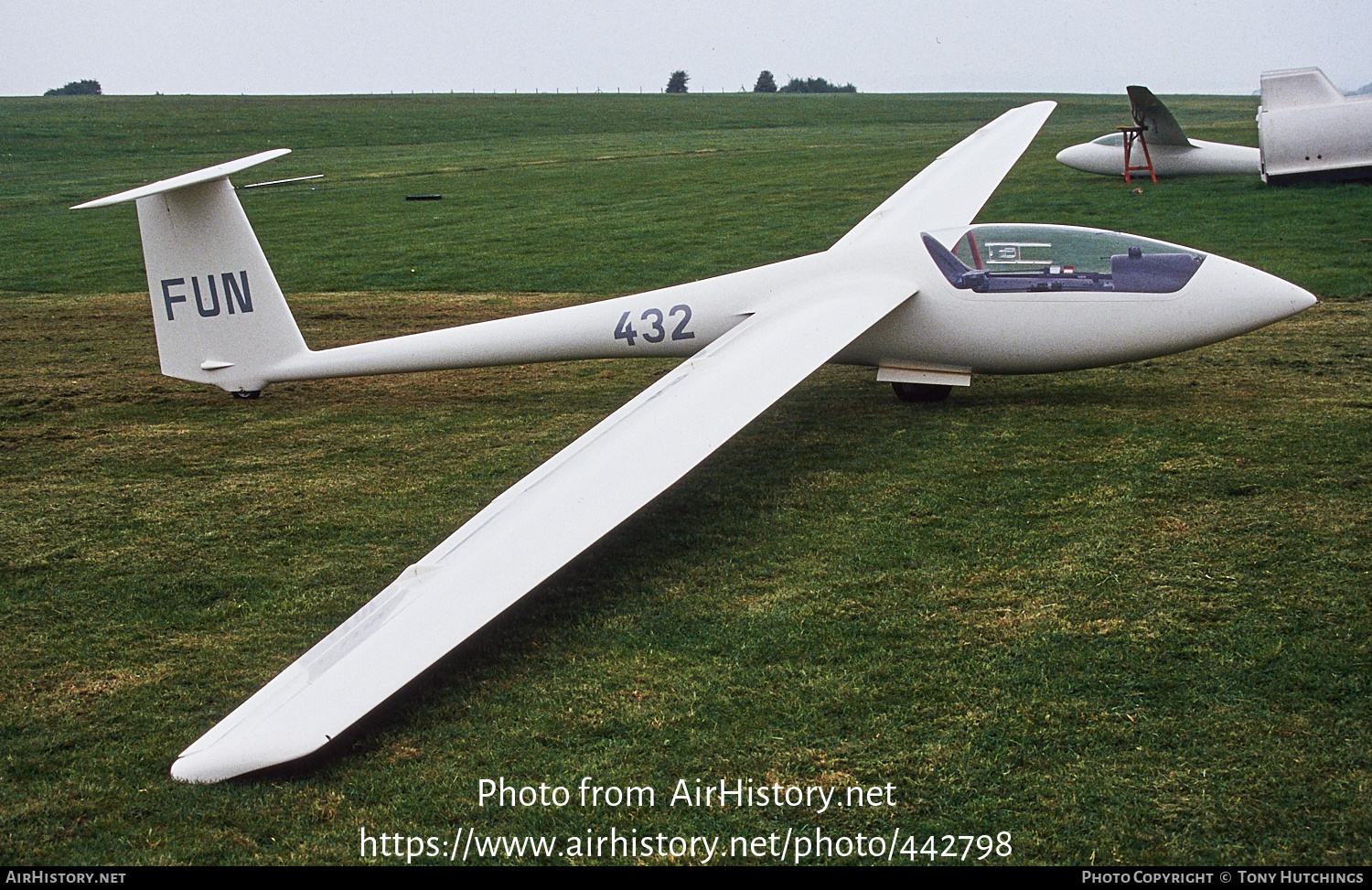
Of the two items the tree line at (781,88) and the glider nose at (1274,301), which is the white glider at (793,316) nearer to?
the glider nose at (1274,301)

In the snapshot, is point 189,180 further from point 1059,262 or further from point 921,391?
point 1059,262

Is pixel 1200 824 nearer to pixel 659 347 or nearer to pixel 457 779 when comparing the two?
pixel 457 779

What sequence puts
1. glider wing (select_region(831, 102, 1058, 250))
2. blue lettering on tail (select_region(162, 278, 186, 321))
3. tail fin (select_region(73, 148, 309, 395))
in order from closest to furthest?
tail fin (select_region(73, 148, 309, 395)) → blue lettering on tail (select_region(162, 278, 186, 321)) → glider wing (select_region(831, 102, 1058, 250))

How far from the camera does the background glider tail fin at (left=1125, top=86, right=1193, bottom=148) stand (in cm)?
2488

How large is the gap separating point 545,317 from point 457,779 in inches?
252

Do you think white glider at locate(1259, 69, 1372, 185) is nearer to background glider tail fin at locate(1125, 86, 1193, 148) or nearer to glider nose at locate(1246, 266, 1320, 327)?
background glider tail fin at locate(1125, 86, 1193, 148)

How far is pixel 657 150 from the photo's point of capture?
42219 mm

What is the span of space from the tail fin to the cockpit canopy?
20.7ft

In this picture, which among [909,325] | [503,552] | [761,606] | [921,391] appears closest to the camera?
[503,552]

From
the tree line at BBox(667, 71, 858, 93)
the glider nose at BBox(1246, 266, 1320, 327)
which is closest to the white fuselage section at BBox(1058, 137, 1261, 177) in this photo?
the glider nose at BBox(1246, 266, 1320, 327)

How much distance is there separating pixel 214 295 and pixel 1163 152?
2233 cm

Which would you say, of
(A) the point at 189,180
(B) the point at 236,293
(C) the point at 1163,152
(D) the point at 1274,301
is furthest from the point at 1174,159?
(A) the point at 189,180

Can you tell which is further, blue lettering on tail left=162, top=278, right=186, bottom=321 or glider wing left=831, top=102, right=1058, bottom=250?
glider wing left=831, top=102, right=1058, bottom=250

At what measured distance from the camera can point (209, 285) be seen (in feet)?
34.5
